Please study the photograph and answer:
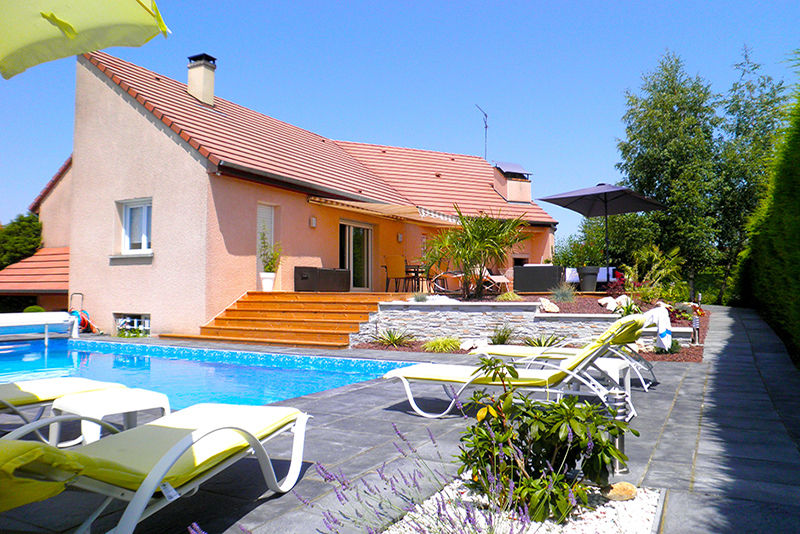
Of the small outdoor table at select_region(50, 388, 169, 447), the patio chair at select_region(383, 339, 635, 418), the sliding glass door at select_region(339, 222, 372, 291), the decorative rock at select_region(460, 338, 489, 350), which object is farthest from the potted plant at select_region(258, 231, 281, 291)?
the small outdoor table at select_region(50, 388, 169, 447)

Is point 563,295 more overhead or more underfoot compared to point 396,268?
more underfoot

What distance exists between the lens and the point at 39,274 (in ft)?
55.0

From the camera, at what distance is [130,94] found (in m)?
14.4

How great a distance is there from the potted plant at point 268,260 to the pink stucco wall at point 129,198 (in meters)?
1.85

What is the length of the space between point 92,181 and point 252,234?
499 centimetres

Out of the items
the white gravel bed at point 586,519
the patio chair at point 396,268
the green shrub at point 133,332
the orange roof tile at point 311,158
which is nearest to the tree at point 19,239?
the orange roof tile at point 311,158

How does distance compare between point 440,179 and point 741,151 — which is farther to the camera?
point 741,151

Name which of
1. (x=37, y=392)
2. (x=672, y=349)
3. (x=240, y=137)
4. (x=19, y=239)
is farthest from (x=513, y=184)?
(x=37, y=392)

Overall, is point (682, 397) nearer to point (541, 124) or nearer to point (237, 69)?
point (237, 69)

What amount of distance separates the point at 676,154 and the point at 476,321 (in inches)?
722

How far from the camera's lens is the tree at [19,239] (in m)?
18.1

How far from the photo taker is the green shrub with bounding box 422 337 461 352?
1029 cm

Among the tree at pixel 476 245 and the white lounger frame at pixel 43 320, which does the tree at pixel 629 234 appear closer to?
the tree at pixel 476 245

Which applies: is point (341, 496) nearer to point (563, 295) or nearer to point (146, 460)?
point (146, 460)
